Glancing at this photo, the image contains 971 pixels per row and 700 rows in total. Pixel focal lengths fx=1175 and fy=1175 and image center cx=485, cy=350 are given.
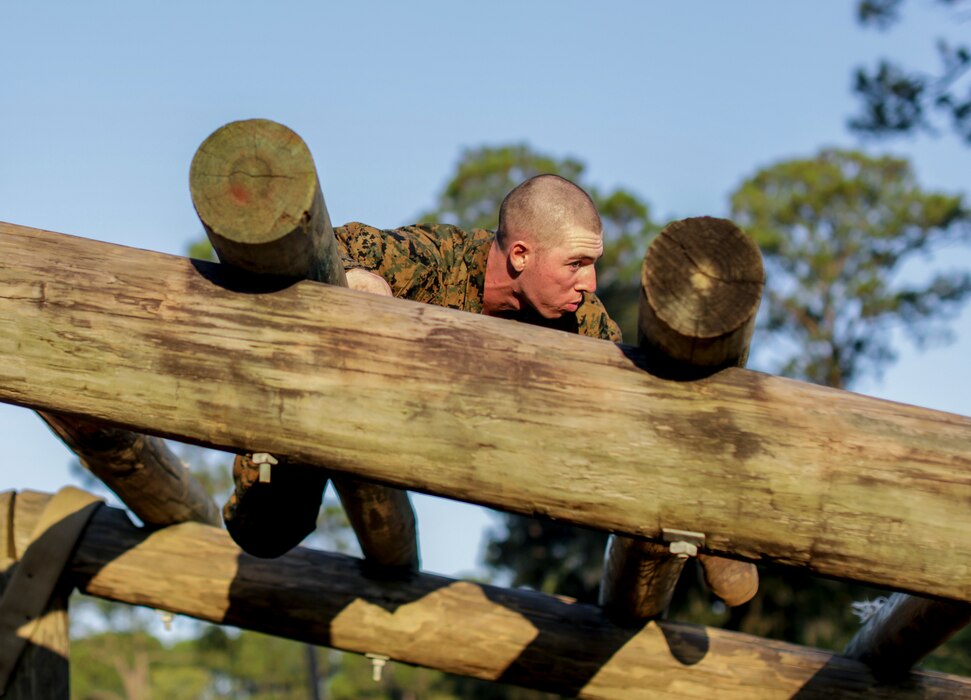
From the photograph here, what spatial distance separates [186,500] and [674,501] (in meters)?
2.86

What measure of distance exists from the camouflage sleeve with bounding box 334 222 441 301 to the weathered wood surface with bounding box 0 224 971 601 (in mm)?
1202

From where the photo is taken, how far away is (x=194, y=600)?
482 centimetres

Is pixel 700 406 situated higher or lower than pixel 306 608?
higher

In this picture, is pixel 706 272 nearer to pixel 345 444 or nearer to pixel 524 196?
pixel 345 444

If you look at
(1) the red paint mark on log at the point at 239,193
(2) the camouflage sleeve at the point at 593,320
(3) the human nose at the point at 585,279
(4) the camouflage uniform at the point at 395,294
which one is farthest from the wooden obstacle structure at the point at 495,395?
(2) the camouflage sleeve at the point at 593,320

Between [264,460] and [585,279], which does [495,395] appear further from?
[585,279]

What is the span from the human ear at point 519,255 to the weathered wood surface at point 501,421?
1439 mm

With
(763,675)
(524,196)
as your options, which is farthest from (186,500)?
(763,675)

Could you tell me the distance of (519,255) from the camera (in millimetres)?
4039

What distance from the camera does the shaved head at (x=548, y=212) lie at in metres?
3.91

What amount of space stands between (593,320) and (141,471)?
1820 millimetres

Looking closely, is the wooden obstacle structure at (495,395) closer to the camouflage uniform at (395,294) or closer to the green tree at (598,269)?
the camouflage uniform at (395,294)

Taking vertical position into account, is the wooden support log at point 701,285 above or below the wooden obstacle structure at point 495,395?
above

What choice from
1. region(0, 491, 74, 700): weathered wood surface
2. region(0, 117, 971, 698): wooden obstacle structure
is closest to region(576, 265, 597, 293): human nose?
region(0, 117, 971, 698): wooden obstacle structure
